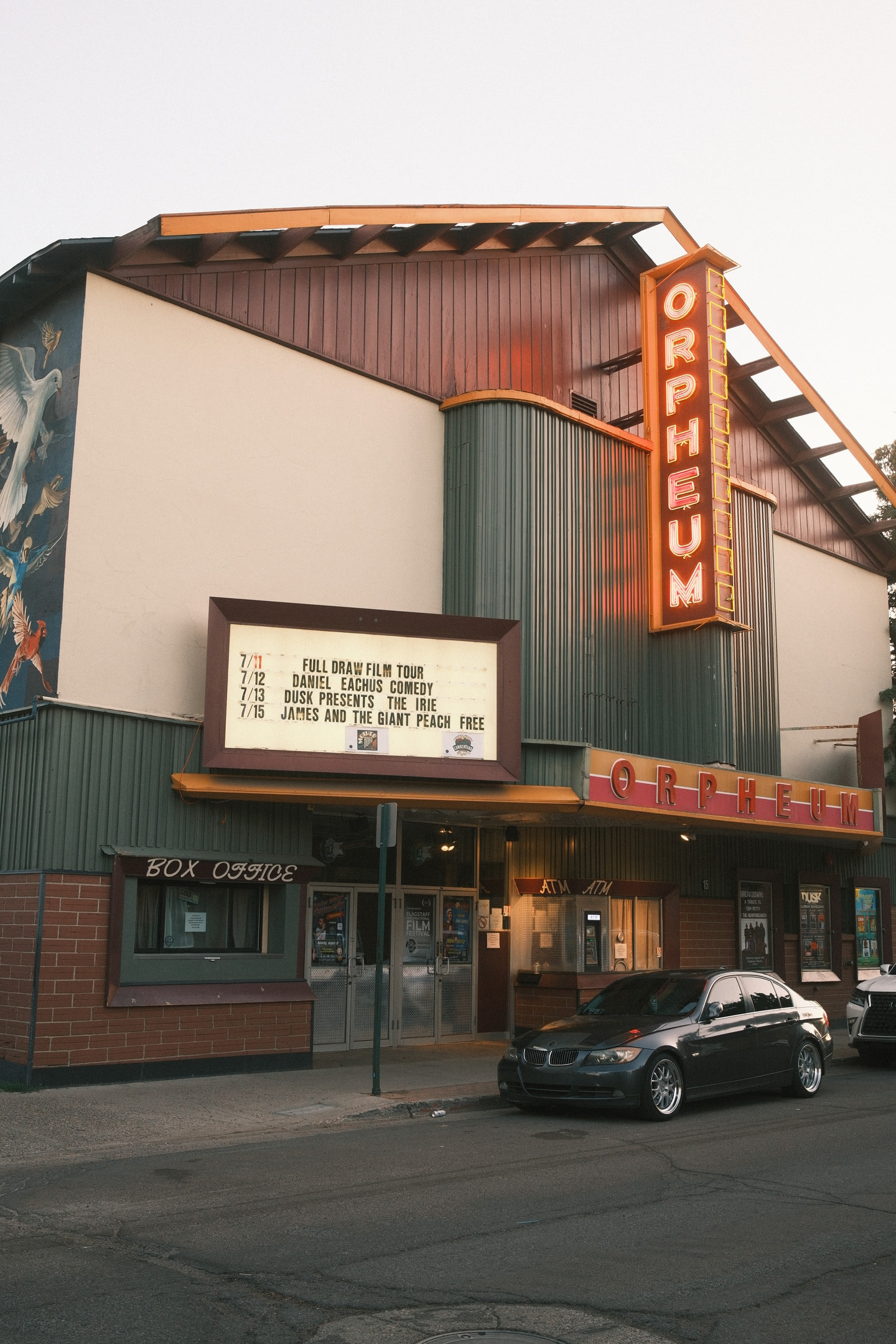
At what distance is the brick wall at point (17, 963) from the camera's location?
1302cm

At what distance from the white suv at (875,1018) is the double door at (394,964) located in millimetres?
5487

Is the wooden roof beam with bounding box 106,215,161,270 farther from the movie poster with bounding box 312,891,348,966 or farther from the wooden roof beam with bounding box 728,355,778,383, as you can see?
the wooden roof beam with bounding box 728,355,778,383

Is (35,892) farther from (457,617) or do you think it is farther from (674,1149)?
(674,1149)

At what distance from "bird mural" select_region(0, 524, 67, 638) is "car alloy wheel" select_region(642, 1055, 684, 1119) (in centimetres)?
873

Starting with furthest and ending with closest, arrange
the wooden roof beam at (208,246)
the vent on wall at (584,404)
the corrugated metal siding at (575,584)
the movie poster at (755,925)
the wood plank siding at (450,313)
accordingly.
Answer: the movie poster at (755,925) < the vent on wall at (584,404) < the corrugated metal siding at (575,584) < the wood plank siding at (450,313) < the wooden roof beam at (208,246)

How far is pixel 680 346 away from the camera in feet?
63.4

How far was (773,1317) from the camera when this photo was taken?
18.4 feet

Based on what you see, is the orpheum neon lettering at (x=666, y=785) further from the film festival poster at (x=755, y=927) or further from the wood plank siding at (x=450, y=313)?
the wood plank siding at (x=450, y=313)

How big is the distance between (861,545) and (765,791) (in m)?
11.1

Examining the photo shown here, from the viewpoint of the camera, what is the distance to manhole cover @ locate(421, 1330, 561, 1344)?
5230 millimetres

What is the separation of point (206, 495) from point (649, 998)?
7.93 m

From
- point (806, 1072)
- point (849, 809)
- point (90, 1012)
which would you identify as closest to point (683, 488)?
point (849, 809)

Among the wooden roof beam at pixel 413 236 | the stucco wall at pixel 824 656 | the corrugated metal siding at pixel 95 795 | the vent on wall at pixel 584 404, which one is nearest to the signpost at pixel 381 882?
the corrugated metal siding at pixel 95 795

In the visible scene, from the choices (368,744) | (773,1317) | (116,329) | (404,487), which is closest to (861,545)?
(404,487)
